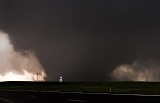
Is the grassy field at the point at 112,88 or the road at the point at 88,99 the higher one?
the grassy field at the point at 112,88

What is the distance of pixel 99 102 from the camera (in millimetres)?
23656

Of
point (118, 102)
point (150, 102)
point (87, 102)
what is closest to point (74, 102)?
point (87, 102)

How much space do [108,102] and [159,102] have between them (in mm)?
3324

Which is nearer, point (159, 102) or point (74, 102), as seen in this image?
point (159, 102)

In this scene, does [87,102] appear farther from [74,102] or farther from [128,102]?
[128,102]

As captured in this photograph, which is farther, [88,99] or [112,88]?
[112,88]

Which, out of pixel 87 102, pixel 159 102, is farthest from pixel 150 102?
pixel 87 102

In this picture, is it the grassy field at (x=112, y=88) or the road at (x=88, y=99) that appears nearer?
the road at (x=88, y=99)

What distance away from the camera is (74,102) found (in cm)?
2439

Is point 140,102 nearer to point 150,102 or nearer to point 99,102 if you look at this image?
point 150,102

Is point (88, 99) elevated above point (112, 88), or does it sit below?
below

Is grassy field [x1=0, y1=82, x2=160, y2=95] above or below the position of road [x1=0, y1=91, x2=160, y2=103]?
above

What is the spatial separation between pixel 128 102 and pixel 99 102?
1926 mm

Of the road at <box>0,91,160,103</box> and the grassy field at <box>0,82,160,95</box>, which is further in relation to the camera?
the grassy field at <box>0,82,160,95</box>
